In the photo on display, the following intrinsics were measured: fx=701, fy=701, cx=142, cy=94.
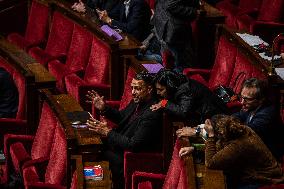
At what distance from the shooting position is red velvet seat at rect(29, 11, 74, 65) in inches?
118

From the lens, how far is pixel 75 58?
113 inches

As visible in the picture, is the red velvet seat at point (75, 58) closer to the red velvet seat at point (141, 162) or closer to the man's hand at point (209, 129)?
the red velvet seat at point (141, 162)

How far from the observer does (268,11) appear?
10.8ft

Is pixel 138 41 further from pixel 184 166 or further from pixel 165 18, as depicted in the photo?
pixel 184 166

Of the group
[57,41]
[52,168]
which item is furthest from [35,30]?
[52,168]

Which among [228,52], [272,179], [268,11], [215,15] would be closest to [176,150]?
[272,179]

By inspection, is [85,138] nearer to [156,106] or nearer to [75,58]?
[156,106]

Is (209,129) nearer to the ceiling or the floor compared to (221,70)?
nearer to the floor

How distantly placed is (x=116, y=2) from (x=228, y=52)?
784mm

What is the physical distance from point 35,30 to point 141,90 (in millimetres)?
1384

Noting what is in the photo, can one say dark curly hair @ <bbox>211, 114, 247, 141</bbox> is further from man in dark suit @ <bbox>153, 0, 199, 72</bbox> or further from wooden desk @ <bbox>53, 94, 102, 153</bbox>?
man in dark suit @ <bbox>153, 0, 199, 72</bbox>

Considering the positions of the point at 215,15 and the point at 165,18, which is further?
the point at 215,15

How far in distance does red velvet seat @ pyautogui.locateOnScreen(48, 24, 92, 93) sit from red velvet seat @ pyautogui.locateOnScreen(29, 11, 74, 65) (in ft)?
0.19

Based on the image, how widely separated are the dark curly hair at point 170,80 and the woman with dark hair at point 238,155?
0.40 m
